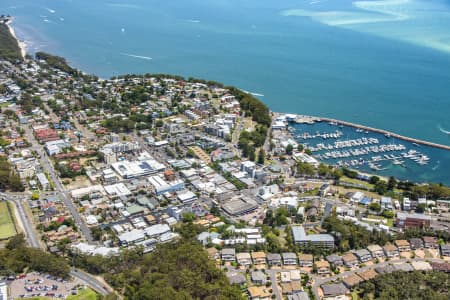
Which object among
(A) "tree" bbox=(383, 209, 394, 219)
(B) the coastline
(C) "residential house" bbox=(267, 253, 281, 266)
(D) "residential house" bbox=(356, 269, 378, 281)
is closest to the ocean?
(B) the coastline

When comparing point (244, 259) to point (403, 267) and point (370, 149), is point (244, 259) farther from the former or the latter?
point (370, 149)

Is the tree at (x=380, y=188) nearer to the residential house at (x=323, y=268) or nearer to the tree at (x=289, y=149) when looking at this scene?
the tree at (x=289, y=149)

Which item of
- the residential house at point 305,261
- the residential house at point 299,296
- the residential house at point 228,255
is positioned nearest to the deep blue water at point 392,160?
the residential house at point 305,261

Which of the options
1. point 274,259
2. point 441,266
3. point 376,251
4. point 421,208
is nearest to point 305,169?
point 421,208

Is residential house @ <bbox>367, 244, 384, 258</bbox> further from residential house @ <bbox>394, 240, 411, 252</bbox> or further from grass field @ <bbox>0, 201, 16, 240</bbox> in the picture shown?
grass field @ <bbox>0, 201, 16, 240</bbox>


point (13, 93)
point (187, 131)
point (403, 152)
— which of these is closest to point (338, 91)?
point (403, 152)

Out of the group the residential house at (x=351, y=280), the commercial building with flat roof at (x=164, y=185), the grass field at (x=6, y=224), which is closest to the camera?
the residential house at (x=351, y=280)

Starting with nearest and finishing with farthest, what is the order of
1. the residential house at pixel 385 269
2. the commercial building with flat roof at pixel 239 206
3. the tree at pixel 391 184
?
the residential house at pixel 385 269, the commercial building with flat roof at pixel 239 206, the tree at pixel 391 184
